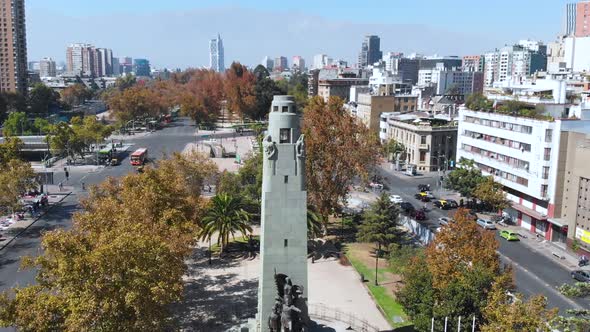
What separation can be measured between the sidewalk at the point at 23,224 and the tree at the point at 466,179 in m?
44.0

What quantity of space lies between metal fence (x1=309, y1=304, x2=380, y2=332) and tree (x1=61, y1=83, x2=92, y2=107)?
151 metres

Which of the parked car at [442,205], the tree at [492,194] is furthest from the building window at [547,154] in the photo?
the parked car at [442,205]

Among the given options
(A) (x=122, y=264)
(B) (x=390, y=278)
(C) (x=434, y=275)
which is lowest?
(B) (x=390, y=278)

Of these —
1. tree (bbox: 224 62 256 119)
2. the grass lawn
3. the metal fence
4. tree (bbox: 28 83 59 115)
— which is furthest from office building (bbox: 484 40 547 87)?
the metal fence

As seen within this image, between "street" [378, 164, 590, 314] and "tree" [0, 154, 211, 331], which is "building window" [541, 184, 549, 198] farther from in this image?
"tree" [0, 154, 211, 331]

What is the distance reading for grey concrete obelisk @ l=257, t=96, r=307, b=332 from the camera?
78.8ft

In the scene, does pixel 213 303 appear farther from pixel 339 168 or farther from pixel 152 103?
pixel 152 103

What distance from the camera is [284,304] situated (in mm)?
23031

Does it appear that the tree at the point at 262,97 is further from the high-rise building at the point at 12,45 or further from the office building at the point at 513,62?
the office building at the point at 513,62

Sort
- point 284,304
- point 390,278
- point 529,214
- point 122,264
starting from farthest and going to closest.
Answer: point 529,214
point 390,278
point 284,304
point 122,264

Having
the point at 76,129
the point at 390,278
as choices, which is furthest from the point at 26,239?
the point at 76,129

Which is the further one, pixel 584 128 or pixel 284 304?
pixel 584 128

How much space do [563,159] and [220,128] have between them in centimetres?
9290

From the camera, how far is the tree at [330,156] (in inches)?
1847
